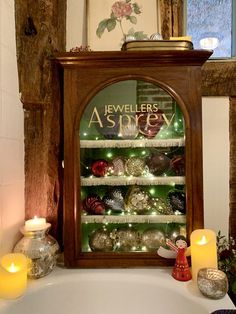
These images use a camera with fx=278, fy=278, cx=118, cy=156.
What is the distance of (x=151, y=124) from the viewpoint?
146 centimetres

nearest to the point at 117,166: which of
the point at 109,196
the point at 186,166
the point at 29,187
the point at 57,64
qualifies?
the point at 109,196

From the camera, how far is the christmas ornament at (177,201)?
4.63 ft

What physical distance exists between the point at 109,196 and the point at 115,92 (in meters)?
0.55

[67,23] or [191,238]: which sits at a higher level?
[67,23]

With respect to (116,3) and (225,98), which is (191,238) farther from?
(116,3)

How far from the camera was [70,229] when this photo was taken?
1345 millimetres

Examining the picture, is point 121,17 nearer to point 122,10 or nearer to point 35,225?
point 122,10

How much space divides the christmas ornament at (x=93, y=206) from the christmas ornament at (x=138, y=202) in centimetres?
14

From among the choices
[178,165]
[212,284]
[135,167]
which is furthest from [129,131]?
[212,284]

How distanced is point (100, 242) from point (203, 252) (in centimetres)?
52

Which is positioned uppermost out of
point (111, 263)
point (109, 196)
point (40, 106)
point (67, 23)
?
point (67, 23)

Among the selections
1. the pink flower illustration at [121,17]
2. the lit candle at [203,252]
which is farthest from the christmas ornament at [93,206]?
the pink flower illustration at [121,17]

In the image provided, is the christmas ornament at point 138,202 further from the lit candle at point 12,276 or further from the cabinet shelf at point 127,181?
the lit candle at point 12,276

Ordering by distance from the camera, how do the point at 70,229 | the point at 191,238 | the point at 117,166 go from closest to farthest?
the point at 191,238, the point at 70,229, the point at 117,166
